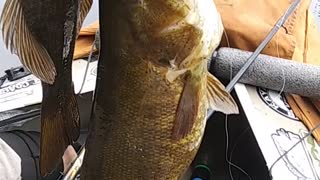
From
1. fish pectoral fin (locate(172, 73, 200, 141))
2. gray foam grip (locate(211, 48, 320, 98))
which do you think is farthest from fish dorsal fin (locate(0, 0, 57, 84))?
gray foam grip (locate(211, 48, 320, 98))

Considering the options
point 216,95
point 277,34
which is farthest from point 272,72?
point 216,95

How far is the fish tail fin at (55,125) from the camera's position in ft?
2.33

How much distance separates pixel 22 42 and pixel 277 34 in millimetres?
1196

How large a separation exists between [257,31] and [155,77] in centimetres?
115

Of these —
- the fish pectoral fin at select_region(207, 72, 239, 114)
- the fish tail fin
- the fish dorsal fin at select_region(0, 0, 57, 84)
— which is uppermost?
the fish dorsal fin at select_region(0, 0, 57, 84)

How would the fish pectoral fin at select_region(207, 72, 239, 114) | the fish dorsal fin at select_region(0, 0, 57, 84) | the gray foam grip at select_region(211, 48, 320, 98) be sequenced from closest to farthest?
1. the fish dorsal fin at select_region(0, 0, 57, 84)
2. the fish pectoral fin at select_region(207, 72, 239, 114)
3. the gray foam grip at select_region(211, 48, 320, 98)

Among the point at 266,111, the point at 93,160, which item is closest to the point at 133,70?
the point at 93,160

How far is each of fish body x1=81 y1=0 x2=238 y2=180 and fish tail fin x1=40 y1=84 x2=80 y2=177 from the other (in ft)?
0.10

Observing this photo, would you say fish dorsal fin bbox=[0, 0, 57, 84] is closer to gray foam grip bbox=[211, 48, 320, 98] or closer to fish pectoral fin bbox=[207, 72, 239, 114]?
fish pectoral fin bbox=[207, 72, 239, 114]

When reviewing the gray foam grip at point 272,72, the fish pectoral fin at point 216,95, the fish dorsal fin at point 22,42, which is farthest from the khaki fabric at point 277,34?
the fish dorsal fin at point 22,42

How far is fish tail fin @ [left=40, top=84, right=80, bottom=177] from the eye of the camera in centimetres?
71

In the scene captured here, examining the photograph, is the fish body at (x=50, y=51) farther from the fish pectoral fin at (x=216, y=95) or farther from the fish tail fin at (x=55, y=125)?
the fish pectoral fin at (x=216, y=95)

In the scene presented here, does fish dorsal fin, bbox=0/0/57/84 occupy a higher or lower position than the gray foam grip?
higher

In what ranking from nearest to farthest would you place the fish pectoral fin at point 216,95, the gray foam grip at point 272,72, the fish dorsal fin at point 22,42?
1. the fish dorsal fin at point 22,42
2. the fish pectoral fin at point 216,95
3. the gray foam grip at point 272,72
